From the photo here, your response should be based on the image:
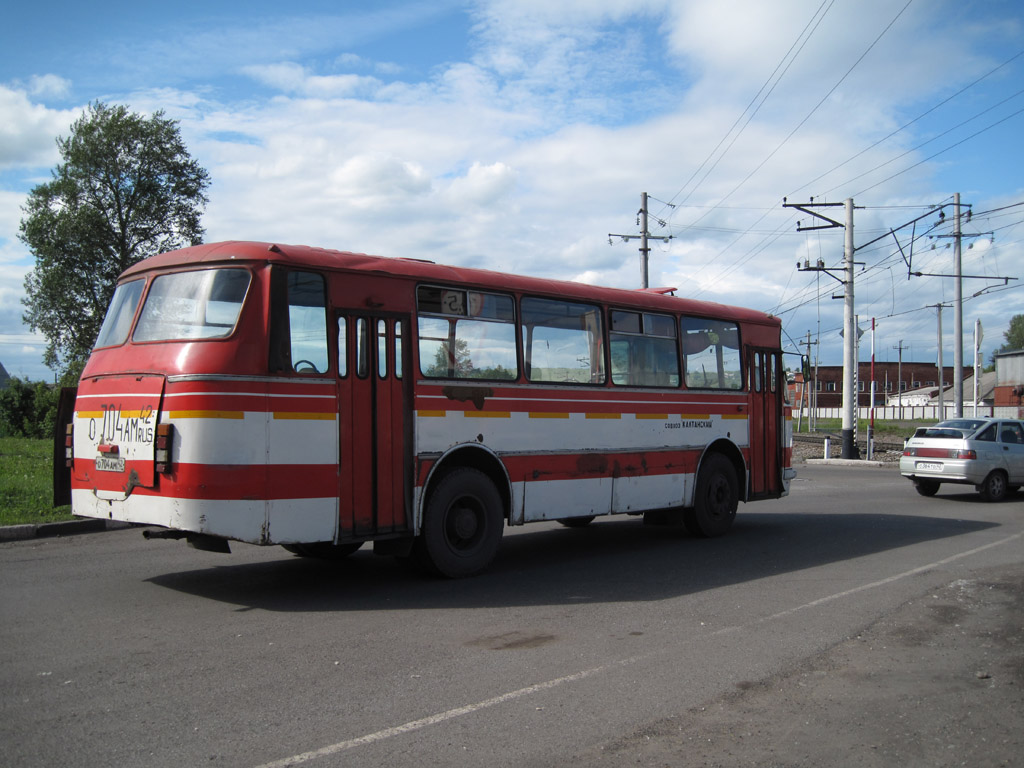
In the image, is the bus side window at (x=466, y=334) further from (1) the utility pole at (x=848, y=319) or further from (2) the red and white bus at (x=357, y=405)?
(1) the utility pole at (x=848, y=319)

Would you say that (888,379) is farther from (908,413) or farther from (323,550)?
(323,550)

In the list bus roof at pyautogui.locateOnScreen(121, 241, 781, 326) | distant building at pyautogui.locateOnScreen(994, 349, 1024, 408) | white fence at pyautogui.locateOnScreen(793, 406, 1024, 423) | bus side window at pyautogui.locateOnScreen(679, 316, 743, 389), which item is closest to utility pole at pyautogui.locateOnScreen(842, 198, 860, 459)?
bus side window at pyautogui.locateOnScreen(679, 316, 743, 389)

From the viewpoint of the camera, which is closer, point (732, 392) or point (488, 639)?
point (488, 639)

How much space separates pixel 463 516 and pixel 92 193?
46260mm

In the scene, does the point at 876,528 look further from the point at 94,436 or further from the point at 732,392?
the point at 94,436

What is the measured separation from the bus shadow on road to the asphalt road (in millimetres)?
49

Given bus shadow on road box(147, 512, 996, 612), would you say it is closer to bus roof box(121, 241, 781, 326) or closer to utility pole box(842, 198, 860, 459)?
bus roof box(121, 241, 781, 326)

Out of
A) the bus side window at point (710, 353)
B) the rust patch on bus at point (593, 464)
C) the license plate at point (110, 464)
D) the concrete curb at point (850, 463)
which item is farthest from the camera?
the concrete curb at point (850, 463)

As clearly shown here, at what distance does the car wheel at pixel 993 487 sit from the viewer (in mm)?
17359

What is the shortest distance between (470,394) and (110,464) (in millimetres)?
3272

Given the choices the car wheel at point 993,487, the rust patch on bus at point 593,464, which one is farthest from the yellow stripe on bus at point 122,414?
the car wheel at point 993,487

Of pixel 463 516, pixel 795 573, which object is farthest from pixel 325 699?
pixel 795 573

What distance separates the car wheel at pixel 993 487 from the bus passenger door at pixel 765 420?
22.2 feet

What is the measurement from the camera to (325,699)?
16.5ft
